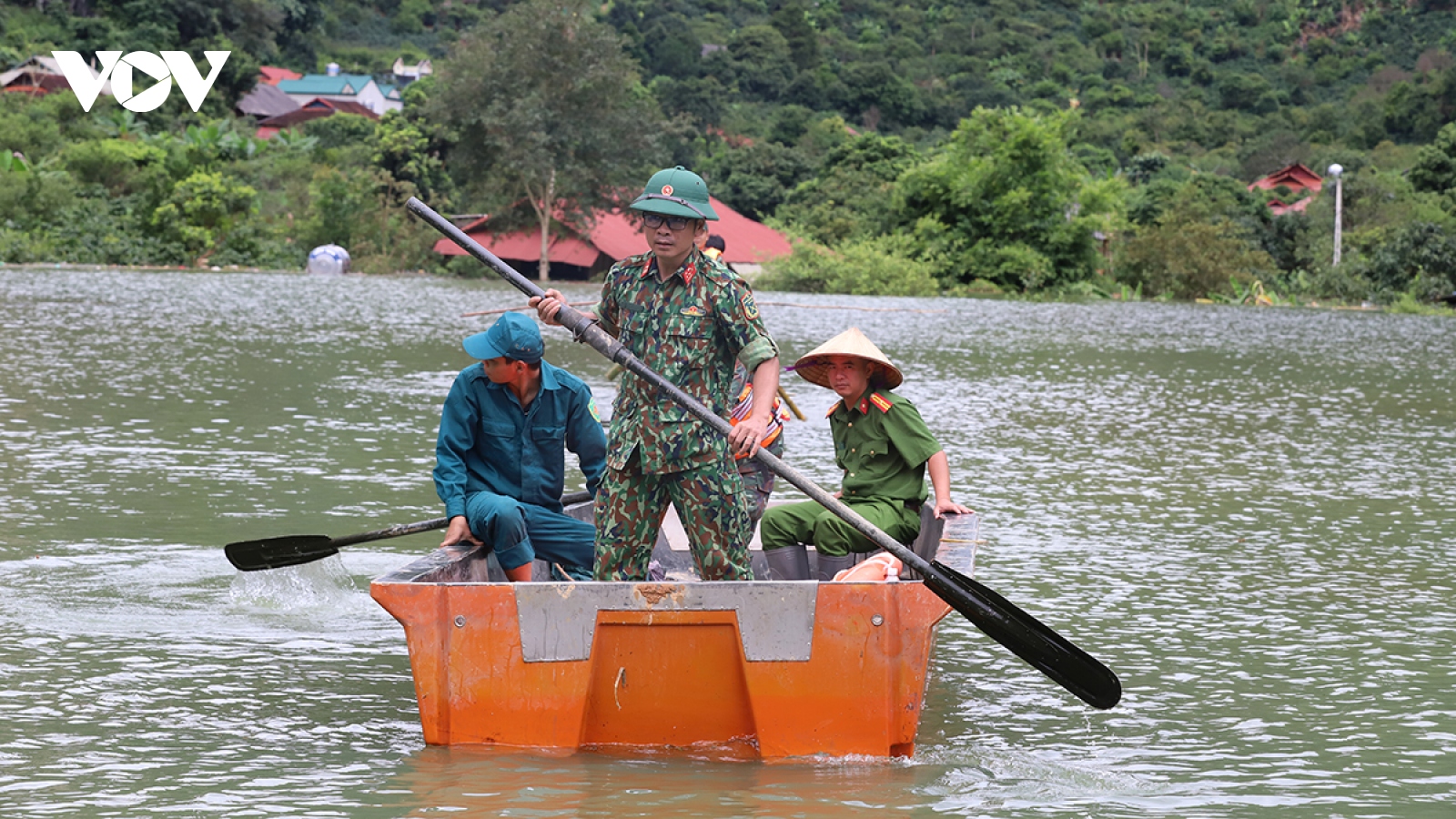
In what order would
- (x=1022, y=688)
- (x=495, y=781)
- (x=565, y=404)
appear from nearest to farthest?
(x=495, y=781)
(x=565, y=404)
(x=1022, y=688)

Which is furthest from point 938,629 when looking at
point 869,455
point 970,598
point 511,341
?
point 511,341

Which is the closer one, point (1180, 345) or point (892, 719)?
point (892, 719)

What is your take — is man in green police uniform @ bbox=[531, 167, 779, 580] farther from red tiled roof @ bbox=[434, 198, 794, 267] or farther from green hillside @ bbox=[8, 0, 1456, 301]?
red tiled roof @ bbox=[434, 198, 794, 267]

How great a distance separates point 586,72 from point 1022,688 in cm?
4059

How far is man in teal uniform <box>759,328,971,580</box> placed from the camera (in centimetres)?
576

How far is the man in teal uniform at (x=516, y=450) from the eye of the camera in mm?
5355

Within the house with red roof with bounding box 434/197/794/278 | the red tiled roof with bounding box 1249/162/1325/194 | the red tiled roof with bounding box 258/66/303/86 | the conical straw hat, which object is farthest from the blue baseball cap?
the red tiled roof with bounding box 258/66/303/86

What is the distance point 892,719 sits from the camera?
482 cm

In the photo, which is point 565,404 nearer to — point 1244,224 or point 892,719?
point 892,719

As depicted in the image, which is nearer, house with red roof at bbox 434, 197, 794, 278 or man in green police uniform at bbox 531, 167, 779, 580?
man in green police uniform at bbox 531, 167, 779, 580

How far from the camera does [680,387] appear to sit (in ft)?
16.4

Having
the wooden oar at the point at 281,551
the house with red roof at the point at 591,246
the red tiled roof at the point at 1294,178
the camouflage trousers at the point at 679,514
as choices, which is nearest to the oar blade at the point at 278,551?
the wooden oar at the point at 281,551

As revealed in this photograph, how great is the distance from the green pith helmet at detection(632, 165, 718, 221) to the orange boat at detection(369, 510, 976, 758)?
1063 millimetres

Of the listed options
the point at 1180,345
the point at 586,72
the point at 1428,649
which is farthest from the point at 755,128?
the point at 1428,649
